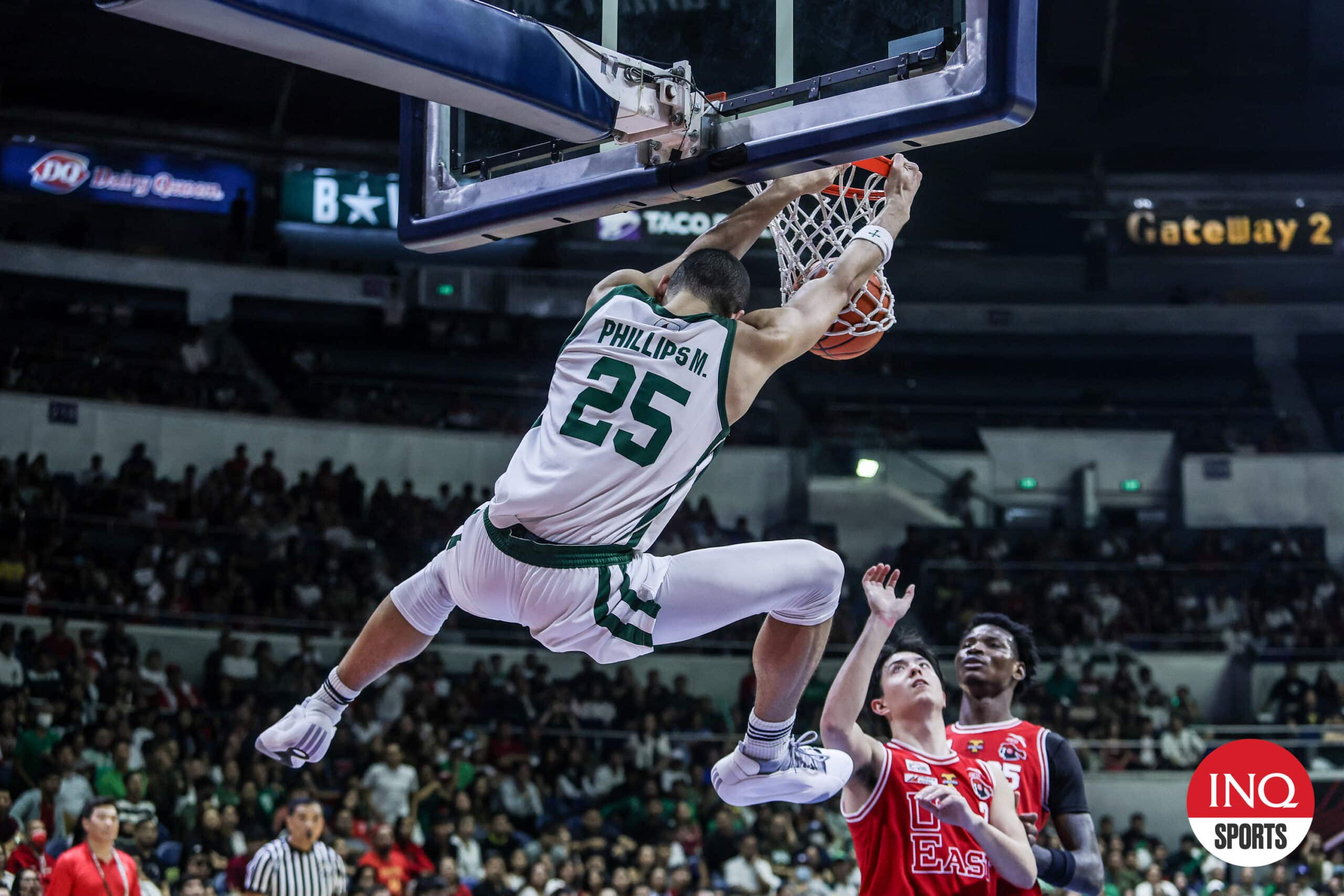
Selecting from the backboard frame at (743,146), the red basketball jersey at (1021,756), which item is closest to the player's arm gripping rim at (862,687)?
the red basketball jersey at (1021,756)

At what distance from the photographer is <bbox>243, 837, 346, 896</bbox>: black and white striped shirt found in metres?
8.72

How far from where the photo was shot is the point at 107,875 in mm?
7820

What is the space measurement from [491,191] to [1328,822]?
1224 centimetres

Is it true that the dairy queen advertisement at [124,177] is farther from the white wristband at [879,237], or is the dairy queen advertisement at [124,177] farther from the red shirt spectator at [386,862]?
the white wristband at [879,237]

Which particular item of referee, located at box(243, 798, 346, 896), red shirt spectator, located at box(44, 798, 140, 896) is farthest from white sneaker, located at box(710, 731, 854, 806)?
referee, located at box(243, 798, 346, 896)

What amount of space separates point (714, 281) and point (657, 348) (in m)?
0.32

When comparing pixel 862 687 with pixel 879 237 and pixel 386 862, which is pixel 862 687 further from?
pixel 386 862

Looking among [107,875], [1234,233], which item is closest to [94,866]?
[107,875]

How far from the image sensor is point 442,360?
75.2ft

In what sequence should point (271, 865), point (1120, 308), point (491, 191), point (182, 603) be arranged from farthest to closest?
point (1120, 308) → point (182, 603) → point (271, 865) → point (491, 191)

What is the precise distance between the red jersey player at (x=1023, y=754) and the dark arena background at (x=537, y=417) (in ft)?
16.0

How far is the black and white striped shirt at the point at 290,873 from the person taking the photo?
28.6 feet

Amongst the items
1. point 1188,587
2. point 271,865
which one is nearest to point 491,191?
point 271,865

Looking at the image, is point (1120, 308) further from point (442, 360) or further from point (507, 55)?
point (507, 55)
